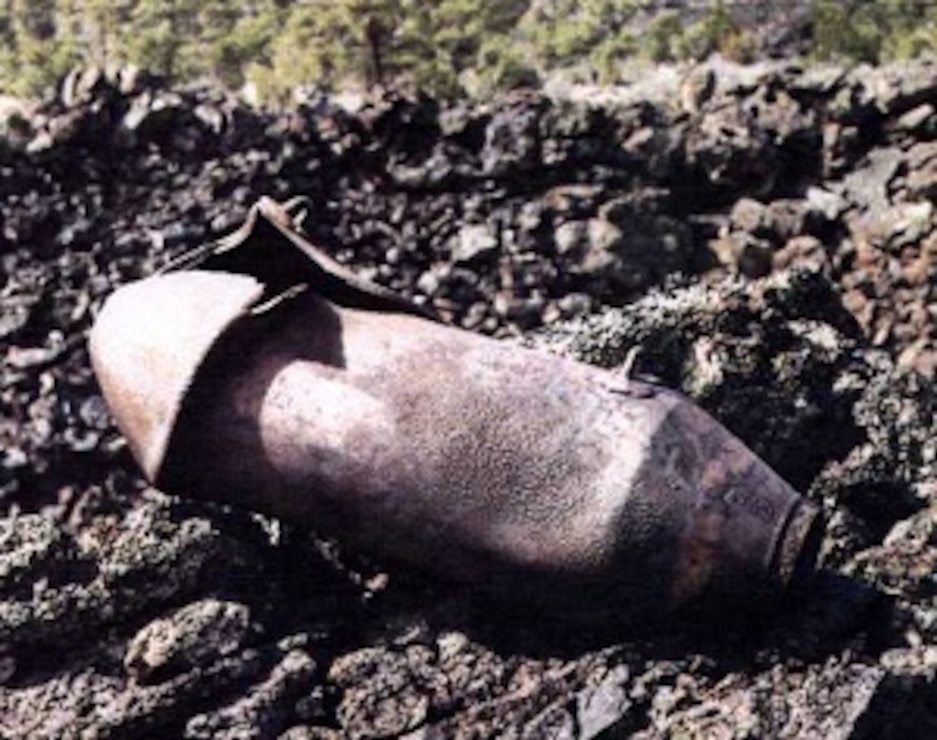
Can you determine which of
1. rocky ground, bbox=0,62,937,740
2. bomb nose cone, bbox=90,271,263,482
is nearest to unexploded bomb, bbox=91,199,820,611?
bomb nose cone, bbox=90,271,263,482

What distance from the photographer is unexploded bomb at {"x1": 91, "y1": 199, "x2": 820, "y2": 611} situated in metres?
3.36

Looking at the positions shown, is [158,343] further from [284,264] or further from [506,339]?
[506,339]

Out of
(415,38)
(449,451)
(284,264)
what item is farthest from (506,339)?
(415,38)

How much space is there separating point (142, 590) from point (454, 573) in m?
0.86

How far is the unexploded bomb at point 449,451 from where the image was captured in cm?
336

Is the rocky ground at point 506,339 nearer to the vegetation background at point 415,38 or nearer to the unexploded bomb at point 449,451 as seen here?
the unexploded bomb at point 449,451

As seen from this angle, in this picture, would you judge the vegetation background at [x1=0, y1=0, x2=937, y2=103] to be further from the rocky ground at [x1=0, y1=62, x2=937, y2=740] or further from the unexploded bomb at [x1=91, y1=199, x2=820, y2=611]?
the unexploded bomb at [x1=91, y1=199, x2=820, y2=611]

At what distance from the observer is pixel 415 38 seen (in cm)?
1122

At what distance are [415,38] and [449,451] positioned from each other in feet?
27.4

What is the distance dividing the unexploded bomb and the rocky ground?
0.25 m

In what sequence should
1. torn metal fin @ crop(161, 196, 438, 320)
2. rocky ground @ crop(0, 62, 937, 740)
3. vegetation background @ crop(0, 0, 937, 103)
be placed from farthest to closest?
vegetation background @ crop(0, 0, 937, 103)
torn metal fin @ crop(161, 196, 438, 320)
rocky ground @ crop(0, 62, 937, 740)

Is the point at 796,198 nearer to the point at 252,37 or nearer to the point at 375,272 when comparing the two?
the point at 375,272

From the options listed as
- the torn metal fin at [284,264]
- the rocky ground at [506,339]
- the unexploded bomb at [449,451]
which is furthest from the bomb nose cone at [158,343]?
the rocky ground at [506,339]

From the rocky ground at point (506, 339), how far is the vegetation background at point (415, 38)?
4.39 m
